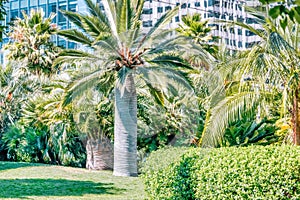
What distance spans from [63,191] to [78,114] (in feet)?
18.5

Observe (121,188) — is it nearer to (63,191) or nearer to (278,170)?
(63,191)

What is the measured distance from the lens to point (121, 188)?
592 inches

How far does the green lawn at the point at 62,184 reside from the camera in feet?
45.1

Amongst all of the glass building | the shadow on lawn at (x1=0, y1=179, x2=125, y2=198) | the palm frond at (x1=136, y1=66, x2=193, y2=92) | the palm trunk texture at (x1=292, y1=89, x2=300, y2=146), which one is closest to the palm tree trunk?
the palm frond at (x1=136, y1=66, x2=193, y2=92)

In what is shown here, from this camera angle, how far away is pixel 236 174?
7.98 m

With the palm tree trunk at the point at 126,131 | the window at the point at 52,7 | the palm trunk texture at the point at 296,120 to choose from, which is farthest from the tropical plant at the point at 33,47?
the window at the point at 52,7

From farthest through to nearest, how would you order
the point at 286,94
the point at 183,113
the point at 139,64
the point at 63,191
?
the point at 183,113 → the point at 139,64 → the point at 63,191 → the point at 286,94

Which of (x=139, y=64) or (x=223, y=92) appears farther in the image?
(x=139, y=64)

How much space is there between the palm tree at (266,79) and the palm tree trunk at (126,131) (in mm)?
6188

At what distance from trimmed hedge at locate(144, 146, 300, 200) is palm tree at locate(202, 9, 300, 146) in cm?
221

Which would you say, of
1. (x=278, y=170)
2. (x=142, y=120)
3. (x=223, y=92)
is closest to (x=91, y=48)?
(x=142, y=120)

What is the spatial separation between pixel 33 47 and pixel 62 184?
11383mm

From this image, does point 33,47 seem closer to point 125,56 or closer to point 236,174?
point 125,56

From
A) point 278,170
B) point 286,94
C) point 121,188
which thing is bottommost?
point 121,188
